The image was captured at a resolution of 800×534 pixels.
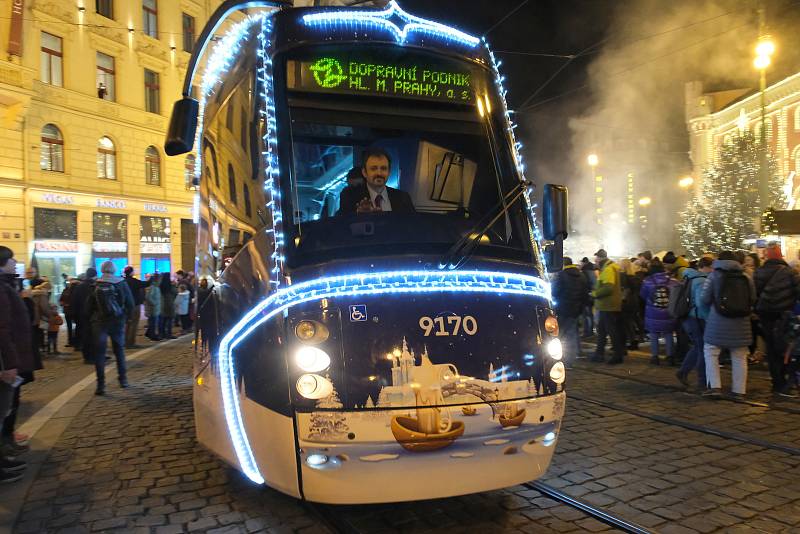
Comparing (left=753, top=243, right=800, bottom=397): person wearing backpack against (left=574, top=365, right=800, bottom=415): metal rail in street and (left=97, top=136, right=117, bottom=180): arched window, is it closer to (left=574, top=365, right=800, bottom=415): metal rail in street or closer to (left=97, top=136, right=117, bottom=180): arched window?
(left=574, top=365, right=800, bottom=415): metal rail in street

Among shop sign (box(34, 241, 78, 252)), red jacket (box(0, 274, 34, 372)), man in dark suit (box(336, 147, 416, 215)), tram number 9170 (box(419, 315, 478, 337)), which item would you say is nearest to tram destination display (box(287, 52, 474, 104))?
man in dark suit (box(336, 147, 416, 215))

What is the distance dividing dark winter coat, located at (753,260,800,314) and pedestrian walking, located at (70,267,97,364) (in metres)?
8.96

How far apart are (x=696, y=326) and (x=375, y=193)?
18.4 ft

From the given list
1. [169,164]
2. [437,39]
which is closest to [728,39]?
[169,164]

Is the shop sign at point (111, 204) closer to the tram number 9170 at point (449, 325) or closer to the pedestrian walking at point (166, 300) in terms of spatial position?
the pedestrian walking at point (166, 300)

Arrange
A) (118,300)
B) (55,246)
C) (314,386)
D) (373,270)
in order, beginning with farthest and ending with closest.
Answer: (55,246)
(118,300)
(373,270)
(314,386)

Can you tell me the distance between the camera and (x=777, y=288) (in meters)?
7.19

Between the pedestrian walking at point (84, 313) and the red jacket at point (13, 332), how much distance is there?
3244mm

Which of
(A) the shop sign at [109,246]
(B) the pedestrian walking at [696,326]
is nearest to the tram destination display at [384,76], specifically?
(B) the pedestrian walking at [696,326]

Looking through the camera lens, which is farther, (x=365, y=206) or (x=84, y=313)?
(x=84, y=313)

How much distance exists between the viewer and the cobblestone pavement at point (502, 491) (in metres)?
3.67

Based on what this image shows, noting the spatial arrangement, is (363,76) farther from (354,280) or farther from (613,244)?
(613,244)

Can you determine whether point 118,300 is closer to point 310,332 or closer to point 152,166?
point 310,332

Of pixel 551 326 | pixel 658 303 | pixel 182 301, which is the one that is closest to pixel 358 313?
pixel 551 326
